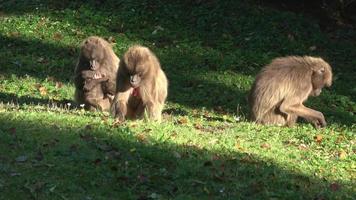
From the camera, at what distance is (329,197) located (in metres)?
8.48

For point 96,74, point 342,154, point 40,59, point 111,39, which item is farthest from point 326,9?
point 342,154

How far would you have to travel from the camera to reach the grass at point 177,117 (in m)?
8.54

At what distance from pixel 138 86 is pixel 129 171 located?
3462 mm

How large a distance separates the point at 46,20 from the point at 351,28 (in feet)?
30.8

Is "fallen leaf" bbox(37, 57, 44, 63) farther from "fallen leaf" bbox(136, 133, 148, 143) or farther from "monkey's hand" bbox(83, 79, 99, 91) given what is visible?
"fallen leaf" bbox(136, 133, 148, 143)

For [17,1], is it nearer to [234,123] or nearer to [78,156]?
[234,123]

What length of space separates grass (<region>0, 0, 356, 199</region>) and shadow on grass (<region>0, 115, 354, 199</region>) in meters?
0.02

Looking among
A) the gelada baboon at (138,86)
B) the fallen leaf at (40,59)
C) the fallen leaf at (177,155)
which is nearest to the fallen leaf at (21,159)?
the fallen leaf at (177,155)

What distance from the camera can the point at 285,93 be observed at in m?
13.4

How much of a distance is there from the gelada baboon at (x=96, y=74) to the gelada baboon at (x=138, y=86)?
6.56 feet

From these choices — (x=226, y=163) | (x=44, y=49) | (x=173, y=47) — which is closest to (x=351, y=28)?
(x=173, y=47)

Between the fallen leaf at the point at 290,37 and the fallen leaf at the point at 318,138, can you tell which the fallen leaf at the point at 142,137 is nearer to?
the fallen leaf at the point at 318,138

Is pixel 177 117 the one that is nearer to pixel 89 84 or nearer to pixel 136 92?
pixel 136 92

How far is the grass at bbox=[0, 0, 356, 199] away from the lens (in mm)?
8539
